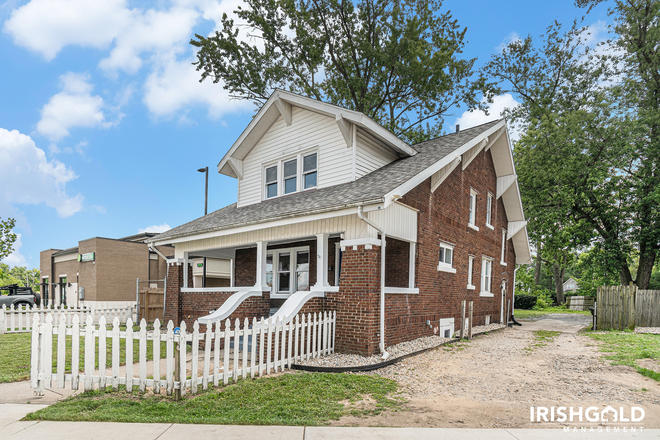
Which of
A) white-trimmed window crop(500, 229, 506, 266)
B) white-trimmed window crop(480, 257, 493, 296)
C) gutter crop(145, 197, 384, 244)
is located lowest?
white-trimmed window crop(480, 257, 493, 296)

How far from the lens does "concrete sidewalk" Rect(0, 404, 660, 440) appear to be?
488cm

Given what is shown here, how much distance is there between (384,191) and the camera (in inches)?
381

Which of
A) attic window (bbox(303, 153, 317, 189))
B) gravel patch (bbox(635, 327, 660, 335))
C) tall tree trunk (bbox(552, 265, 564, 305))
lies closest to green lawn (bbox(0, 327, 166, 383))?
attic window (bbox(303, 153, 317, 189))

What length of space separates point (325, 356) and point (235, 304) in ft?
10.8

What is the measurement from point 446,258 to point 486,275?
535 centimetres

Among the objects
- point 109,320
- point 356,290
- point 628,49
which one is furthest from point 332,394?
point 628,49

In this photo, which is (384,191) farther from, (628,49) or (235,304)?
(628,49)

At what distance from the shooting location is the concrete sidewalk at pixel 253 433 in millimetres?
4883

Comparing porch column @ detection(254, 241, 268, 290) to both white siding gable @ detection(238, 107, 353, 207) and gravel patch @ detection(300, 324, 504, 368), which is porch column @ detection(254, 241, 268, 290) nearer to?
white siding gable @ detection(238, 107, 353, 207)

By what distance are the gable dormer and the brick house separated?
0.05m

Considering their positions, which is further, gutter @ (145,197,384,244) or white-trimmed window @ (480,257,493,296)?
white-trimmed window @ (480,257,493,296)

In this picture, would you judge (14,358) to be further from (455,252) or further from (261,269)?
(455,252)

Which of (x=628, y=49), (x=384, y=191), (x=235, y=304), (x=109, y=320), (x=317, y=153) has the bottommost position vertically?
(x=109, y=320)

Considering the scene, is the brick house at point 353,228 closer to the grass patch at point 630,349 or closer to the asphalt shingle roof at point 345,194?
the asphalt shingle roof at point 345,194
